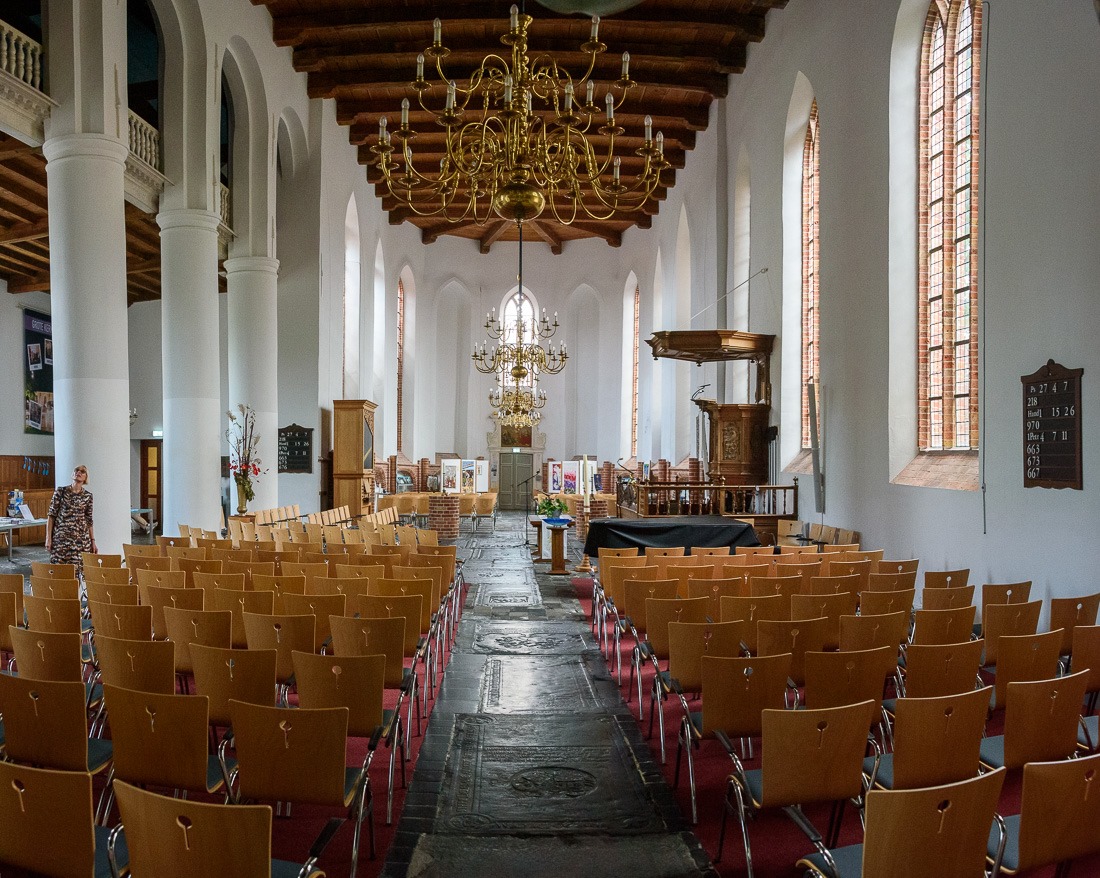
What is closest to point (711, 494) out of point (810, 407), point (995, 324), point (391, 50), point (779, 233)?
point (810, 407)

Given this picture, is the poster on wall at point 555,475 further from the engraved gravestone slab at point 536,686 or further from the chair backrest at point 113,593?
the chair backrest at point 113,593

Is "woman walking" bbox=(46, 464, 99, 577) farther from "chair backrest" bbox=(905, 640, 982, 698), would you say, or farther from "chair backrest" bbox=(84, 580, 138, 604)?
"chair backrest" bbox=(905, 640, 982, 698)

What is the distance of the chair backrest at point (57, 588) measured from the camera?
531cm

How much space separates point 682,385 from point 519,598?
1163 cm

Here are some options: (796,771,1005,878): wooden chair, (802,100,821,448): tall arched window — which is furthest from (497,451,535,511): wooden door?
(796,771,1005,878): wooden chair

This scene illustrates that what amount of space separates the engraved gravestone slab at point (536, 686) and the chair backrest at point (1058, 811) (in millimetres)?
3266

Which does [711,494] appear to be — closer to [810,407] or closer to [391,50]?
[810,407]

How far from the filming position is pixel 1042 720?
307cm

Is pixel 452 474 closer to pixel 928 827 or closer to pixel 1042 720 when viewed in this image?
pixel 1042 720

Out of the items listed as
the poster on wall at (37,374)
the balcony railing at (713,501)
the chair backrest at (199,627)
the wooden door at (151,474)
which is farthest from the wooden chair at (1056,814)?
the wooden door at (151,474)

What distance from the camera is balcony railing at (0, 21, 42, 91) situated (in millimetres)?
8413

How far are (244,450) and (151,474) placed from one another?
8926 mm

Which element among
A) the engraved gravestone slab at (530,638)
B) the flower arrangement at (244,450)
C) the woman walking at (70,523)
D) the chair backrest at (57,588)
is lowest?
the engraved gravestone slab at (530,638)

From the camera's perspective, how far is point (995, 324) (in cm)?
754
